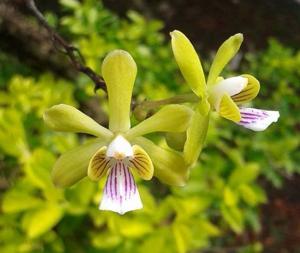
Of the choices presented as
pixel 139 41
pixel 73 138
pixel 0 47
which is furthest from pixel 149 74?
pixel 0 47

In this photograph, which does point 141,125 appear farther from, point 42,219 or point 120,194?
point 42,219

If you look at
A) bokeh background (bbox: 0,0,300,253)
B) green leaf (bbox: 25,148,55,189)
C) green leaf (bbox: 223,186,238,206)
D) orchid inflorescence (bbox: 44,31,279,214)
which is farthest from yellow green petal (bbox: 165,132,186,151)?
green leaf (bbox: 223,186,238,206)

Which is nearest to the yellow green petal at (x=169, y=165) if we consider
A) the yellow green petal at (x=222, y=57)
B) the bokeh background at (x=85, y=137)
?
the yellow green petal at (x=222, y=57)

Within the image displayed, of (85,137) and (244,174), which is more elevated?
(85,137)

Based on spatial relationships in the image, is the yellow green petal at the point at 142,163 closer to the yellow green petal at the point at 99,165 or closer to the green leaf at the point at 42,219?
the yellow green petal at the point at 99,165

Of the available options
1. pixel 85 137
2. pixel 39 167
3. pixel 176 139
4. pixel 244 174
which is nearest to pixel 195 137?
pixel 176 139

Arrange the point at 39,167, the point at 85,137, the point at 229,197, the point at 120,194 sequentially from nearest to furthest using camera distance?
the point at 120,194
the point at 39,167
the point at 229,197
the point at 85,137

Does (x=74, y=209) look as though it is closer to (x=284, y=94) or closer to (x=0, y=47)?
(x=0, y=47)
